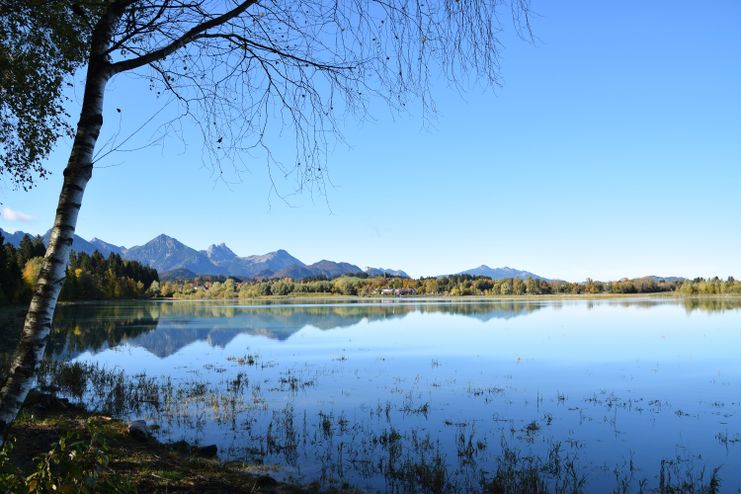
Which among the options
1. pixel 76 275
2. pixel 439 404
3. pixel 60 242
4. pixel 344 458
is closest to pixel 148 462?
pixel 344 458

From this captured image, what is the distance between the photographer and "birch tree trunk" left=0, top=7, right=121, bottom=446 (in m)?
3.71

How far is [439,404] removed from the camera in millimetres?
18062

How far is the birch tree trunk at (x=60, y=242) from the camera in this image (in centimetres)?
371

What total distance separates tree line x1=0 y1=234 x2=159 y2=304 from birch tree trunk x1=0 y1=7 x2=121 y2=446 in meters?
36.6

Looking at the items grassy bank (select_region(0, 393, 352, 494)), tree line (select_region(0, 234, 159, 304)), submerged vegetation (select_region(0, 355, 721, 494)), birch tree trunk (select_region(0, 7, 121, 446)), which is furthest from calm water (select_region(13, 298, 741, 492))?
tree line (select_region(0, 234, 159, 304))

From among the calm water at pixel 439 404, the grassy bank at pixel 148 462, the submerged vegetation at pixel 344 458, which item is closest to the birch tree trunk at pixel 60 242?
the grassy bank at pixel 148 462

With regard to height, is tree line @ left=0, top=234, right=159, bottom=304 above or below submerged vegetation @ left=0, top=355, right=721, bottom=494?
above

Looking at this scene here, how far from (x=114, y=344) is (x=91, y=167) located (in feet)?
131

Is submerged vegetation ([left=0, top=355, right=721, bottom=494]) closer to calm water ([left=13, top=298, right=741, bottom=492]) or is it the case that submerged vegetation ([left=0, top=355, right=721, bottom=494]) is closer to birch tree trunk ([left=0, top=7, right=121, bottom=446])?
calm water ([left=13, top=298, right=741, bottom=492])

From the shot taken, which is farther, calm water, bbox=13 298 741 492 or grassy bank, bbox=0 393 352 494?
calm water, bbox=13 298 741 492

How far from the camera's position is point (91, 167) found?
4109mm

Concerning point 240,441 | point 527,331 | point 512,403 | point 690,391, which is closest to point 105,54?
point 240,441

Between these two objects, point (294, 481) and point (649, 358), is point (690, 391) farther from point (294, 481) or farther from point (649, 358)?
point (294, 481)

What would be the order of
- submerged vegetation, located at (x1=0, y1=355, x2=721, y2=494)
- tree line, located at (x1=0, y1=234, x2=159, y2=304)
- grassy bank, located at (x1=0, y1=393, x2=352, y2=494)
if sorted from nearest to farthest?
1. grassy bank, located at (x1=0, y1=393, x2=352, y2=494)
2. submerged vegetation, located at (x1=0, y1=355, x2=721, y2=494)
3. tree line, located at (x1=0, y1=234, x2=159, y2=304)
